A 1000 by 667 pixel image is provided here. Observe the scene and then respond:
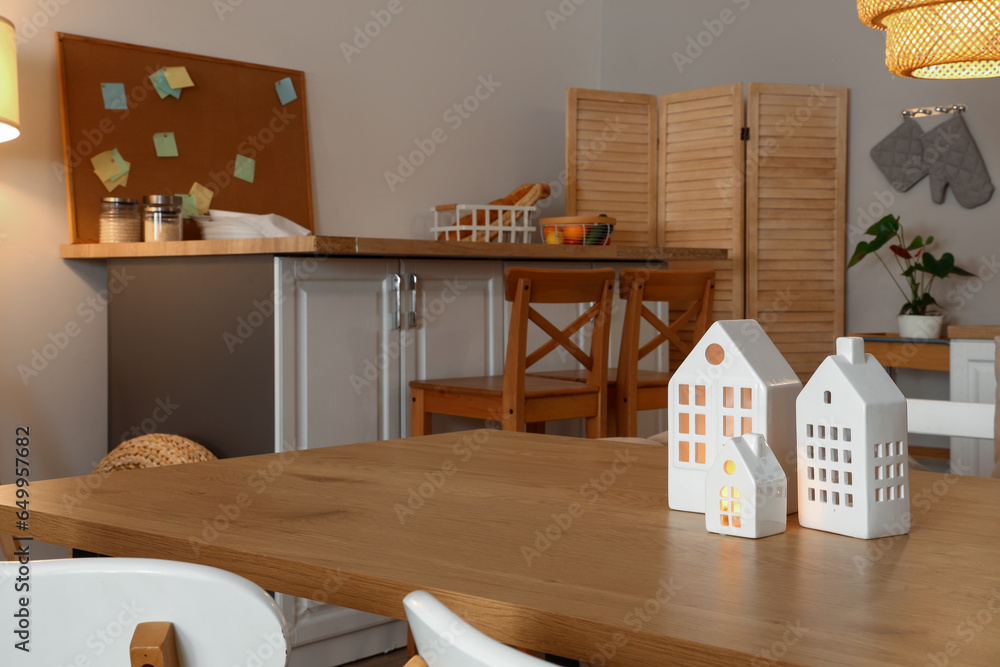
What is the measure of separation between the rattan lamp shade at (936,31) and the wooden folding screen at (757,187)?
174 cm

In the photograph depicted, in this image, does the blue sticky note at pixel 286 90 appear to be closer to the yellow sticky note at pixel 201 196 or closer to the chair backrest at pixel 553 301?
the yellow sticky note at pixel 201 196

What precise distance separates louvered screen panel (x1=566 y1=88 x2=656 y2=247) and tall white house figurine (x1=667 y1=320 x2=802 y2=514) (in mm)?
3644

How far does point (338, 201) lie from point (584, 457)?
3042 mm

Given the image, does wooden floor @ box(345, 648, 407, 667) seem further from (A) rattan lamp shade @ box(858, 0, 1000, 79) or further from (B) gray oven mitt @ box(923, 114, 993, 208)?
(B) gray oven mitt @ box(923, 114, 993, 208)

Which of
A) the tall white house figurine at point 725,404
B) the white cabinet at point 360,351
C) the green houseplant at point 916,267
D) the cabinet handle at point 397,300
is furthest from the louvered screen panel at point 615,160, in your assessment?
the tall white house figurine at point 725,404

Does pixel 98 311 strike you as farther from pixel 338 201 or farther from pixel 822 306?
pixel 822 306

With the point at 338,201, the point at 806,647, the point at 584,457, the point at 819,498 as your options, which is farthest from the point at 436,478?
the point at 338,201

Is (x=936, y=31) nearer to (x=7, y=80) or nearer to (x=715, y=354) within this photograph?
(x=715, y=354)

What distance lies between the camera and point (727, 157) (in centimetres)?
439

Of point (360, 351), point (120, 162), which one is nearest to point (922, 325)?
point (360, 351)

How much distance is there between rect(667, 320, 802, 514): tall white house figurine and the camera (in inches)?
33.6

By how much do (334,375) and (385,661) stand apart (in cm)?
75

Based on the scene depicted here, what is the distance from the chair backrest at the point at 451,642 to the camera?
0.43 m

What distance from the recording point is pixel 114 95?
318 centimetres
